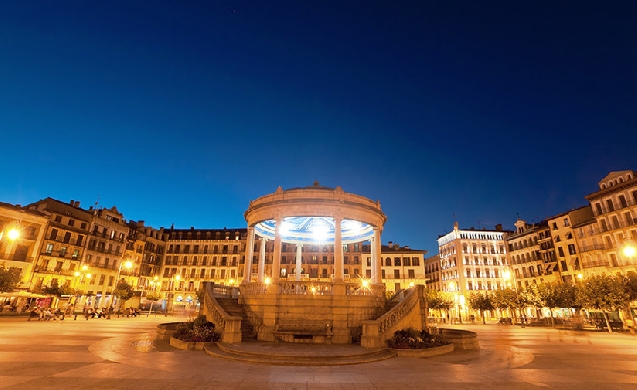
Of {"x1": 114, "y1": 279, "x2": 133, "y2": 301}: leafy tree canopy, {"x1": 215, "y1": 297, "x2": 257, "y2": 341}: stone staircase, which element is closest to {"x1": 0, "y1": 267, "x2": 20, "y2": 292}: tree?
{"x1": 114, "y1": 279, "x2": 133, "y2": 301}: leafy tree canopy

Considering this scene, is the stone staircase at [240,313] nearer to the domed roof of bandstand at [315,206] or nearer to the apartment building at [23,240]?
the domed roof of bandstand at [315,206]

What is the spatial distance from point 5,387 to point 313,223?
82.8 ft

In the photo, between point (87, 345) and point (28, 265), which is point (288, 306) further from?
point (28, 265)

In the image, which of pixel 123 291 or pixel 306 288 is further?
pixel 123 291

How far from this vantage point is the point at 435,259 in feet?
310

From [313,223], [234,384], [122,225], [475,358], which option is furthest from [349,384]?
[122,225]

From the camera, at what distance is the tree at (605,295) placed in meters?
36.6

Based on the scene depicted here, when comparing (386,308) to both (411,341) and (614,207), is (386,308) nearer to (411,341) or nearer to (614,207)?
(411,341)

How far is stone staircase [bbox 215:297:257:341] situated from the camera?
2154 centimetres

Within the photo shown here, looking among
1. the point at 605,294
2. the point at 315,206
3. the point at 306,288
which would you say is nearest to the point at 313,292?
the point at 306,288

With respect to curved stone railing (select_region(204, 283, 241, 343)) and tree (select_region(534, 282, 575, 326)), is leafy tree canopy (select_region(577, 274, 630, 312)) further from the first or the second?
curved stone railing (select_region(204, 283, 241, 343))

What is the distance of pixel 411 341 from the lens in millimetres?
18406

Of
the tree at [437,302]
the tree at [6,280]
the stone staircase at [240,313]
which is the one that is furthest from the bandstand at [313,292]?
the tree at [437,302]

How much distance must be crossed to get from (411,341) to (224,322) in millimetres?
10975
